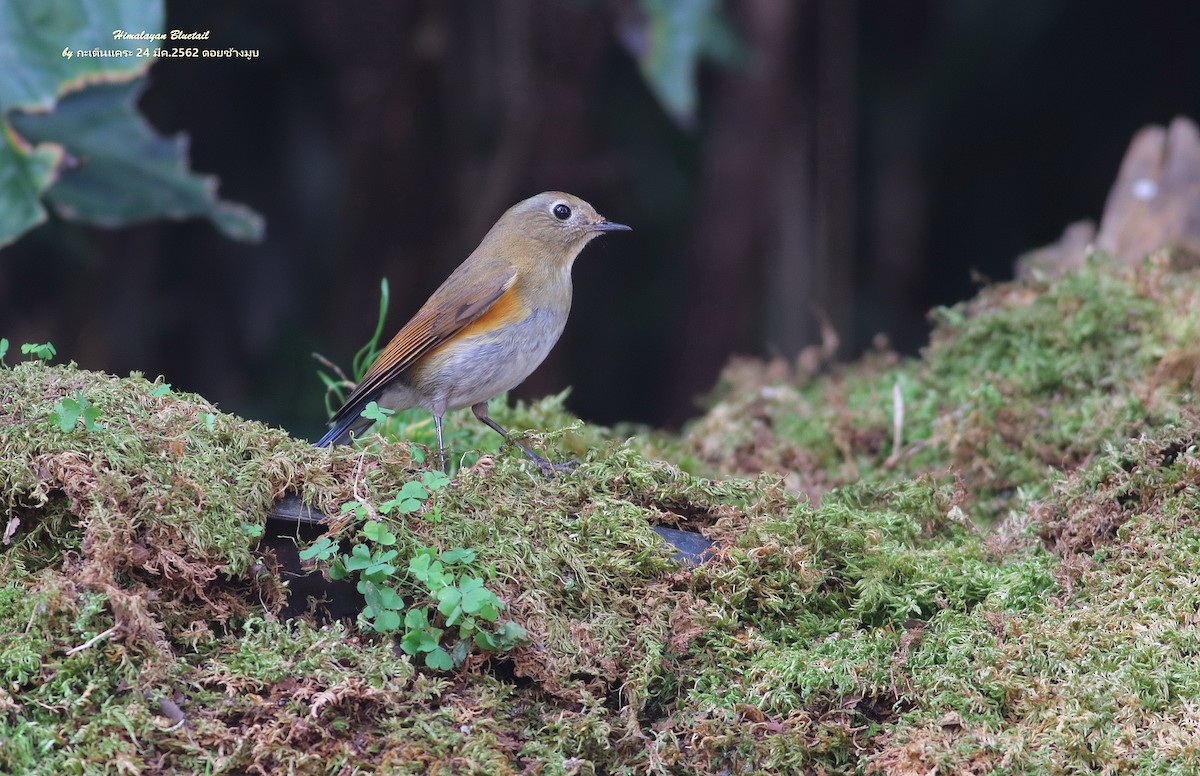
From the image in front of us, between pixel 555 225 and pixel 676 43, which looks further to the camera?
pixel 676 43

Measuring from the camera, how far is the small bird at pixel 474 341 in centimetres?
400

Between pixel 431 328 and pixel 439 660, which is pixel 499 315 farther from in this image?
pixel 439 660

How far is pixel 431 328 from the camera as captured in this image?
4.08 meters

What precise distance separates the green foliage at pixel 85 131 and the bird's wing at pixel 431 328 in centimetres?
164

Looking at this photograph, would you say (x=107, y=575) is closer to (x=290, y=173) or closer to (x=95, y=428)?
(x=95, y=428)

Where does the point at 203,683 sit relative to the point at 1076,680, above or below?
below

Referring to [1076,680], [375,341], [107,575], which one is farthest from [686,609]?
[375,341]

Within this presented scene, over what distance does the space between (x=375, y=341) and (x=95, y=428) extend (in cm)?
168

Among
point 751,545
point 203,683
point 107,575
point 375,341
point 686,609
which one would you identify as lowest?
point 203,683

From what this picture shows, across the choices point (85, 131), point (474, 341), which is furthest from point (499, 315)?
point (85, 131)

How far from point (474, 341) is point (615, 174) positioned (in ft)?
16.6

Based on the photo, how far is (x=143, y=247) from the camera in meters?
7.71

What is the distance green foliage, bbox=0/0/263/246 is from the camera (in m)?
4.68

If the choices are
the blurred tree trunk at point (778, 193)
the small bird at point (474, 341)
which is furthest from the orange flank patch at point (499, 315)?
the blurred tree trunk at point (778, 193)
